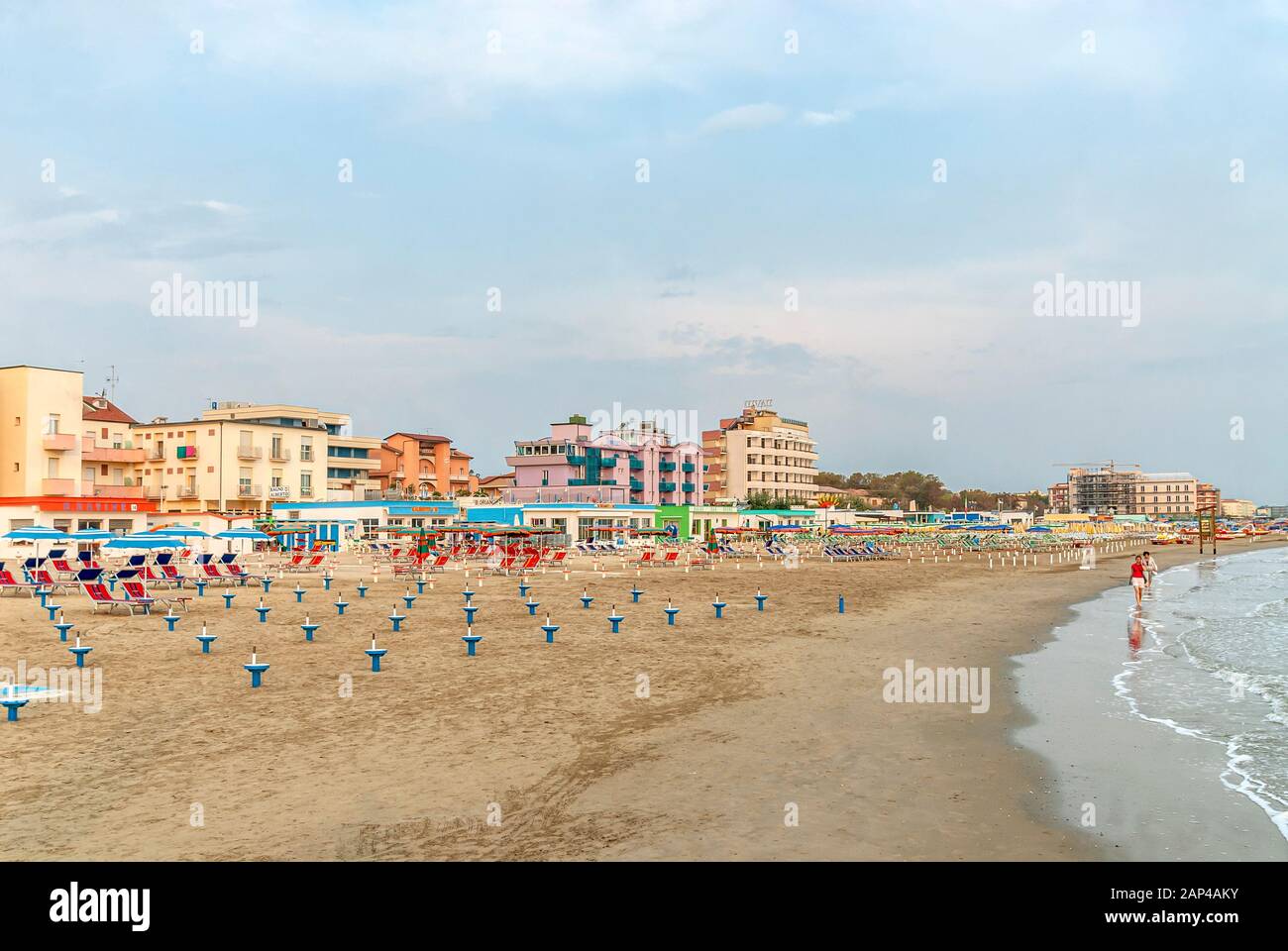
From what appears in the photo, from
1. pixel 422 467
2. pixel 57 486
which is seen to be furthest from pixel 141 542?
pixel 422 467

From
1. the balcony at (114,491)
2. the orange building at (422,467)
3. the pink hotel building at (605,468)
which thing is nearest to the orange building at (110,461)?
the balcony at (114,491)

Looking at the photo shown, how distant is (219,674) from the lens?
15023 mm

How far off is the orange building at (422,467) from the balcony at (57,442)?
3538 cm

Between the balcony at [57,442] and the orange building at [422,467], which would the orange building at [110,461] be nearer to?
the balcony at [57,442]

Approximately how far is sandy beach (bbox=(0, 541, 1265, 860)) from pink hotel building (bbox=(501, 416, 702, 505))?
6461 cm

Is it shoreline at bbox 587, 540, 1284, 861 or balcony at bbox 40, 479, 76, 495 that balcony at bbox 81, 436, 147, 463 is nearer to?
balcony at bbox 40, 479, 76, 495

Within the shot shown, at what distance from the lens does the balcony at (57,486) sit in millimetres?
53250

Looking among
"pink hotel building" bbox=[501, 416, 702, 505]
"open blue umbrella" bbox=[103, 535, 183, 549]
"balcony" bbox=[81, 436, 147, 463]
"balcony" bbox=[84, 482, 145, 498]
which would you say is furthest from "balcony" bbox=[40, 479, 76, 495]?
"pink hotel building" bbox=[501, 416, 702, 505]

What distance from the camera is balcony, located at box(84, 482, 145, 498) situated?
59.1 meters

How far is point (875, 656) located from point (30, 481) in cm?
5516

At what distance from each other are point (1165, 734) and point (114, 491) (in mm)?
66801
